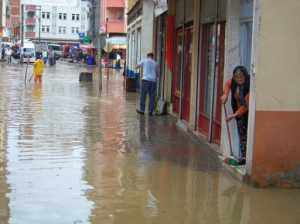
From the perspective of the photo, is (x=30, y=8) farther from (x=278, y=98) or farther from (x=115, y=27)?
(x=278, y=98)

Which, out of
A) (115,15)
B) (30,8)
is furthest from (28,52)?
(30,8)

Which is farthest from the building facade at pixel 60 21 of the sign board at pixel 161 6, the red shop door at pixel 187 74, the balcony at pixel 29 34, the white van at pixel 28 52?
the red shop door at pixel 187 74

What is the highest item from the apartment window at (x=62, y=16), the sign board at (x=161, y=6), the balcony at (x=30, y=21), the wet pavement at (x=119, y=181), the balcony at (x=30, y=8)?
the balcony at (x=30, y=8)

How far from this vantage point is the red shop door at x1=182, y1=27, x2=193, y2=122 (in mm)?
15508

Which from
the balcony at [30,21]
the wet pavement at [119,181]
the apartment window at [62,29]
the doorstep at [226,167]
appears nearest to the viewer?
the wet pavement at [119,181]

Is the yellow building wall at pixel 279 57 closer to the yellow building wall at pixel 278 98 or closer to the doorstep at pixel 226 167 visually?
the yellow building wall at pixel 278 98

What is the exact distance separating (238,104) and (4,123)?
274 inches

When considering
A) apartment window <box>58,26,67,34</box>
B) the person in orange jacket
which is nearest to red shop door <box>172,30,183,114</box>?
the person in orange jacket

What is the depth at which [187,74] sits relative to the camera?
15891 millimetres

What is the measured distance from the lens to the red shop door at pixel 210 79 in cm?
1206

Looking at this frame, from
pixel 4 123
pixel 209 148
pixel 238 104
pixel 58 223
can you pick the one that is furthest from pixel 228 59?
pixel 4 123

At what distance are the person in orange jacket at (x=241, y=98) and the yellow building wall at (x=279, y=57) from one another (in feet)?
3.24

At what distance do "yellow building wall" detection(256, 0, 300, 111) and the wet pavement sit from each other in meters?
1.22

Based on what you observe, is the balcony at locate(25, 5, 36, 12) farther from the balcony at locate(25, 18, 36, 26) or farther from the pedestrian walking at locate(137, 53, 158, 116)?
the pedestrian walking at locate(137, 53, 158, 116)
